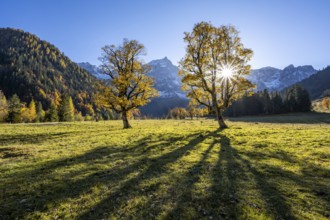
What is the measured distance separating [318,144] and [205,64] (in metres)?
22.0

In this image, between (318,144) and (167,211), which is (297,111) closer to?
(318,144)

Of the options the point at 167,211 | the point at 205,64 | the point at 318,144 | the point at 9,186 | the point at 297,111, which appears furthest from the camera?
the point at 297,111

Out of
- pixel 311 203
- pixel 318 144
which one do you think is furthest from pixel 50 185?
pixel 318 144

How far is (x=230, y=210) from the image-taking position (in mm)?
8875

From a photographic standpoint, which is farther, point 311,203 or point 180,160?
point 180,160

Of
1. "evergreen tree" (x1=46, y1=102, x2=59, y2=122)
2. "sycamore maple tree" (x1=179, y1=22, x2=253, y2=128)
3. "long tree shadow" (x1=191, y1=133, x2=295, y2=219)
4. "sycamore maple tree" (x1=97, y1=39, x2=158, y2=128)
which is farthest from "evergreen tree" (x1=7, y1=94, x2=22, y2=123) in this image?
"long tree shadow" (x1=191, y1=133, x2=295, y2=219)

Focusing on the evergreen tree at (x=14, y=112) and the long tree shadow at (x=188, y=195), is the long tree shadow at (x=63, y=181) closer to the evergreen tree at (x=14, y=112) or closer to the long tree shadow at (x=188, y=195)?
the long tree shadow at (x=188, y=195)

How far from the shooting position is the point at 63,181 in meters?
12.4

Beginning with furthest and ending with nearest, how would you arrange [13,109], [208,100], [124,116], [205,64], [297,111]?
1. [297,111]
2. [13,109]
3. [124,116]
4. [208,100]
5. [205,64]

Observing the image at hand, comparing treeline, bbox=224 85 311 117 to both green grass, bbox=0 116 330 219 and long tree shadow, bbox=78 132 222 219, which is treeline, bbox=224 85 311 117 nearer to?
green grass, bbox=0 116 330 219

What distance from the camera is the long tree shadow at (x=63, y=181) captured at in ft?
31.4

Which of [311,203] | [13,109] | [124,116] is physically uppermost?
[13,109]

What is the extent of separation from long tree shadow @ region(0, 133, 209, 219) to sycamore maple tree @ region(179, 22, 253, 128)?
2188 centimetres

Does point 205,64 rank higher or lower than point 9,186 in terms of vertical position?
higher
